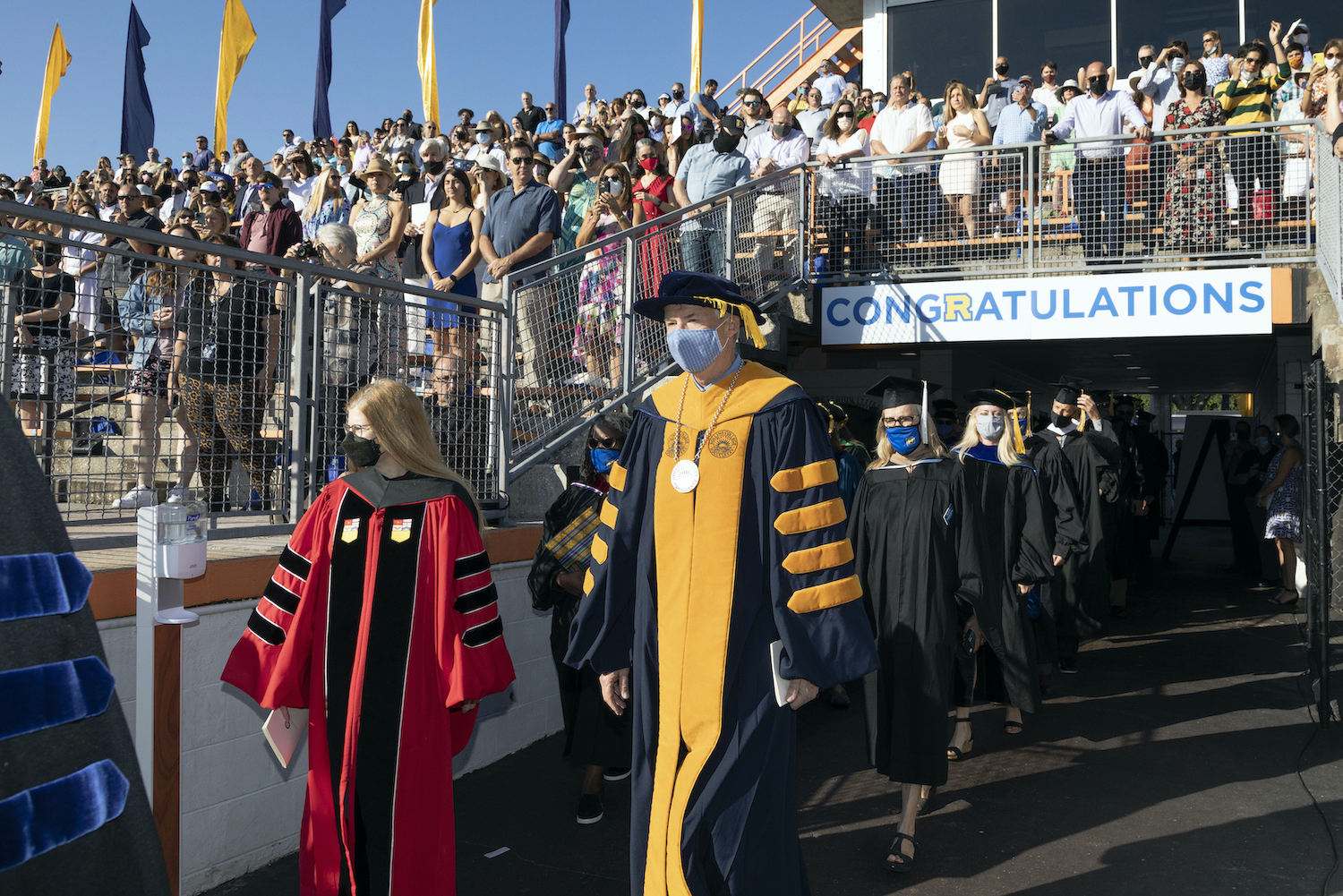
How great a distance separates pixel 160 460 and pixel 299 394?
69 cm

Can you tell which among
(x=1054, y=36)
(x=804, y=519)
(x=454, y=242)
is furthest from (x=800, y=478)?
(x=1054, y=36)

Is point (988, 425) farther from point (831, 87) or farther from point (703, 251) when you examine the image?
point (831, 87)

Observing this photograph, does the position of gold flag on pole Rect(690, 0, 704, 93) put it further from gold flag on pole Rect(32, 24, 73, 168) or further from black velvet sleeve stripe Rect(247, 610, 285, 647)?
black velvet sleeve stripe Rect(247, 610, 285, 647)

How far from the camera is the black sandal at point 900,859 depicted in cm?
423

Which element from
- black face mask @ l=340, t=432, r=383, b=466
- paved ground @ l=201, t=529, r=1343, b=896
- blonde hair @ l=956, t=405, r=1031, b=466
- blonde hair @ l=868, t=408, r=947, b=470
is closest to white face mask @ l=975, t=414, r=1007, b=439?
blonde hair @ l=956, t=405, r=1031, b=466

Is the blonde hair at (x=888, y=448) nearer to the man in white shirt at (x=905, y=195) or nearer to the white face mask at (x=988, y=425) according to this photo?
the white face mask at (x=988, y=425)

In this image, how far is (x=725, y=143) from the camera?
9680 millimetres

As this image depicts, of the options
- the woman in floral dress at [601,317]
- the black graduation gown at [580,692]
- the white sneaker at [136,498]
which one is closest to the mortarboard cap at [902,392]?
the black graduation gown at [580,692]

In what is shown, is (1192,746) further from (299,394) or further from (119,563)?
(119,563)

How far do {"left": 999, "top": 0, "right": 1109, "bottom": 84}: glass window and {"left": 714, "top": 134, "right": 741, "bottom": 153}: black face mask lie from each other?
8.79 meters

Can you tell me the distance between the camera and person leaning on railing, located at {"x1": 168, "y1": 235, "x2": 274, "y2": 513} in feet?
13.7

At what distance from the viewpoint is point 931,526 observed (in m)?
4.73

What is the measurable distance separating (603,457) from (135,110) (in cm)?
2140

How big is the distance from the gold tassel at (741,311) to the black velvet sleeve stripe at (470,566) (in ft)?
3.75
